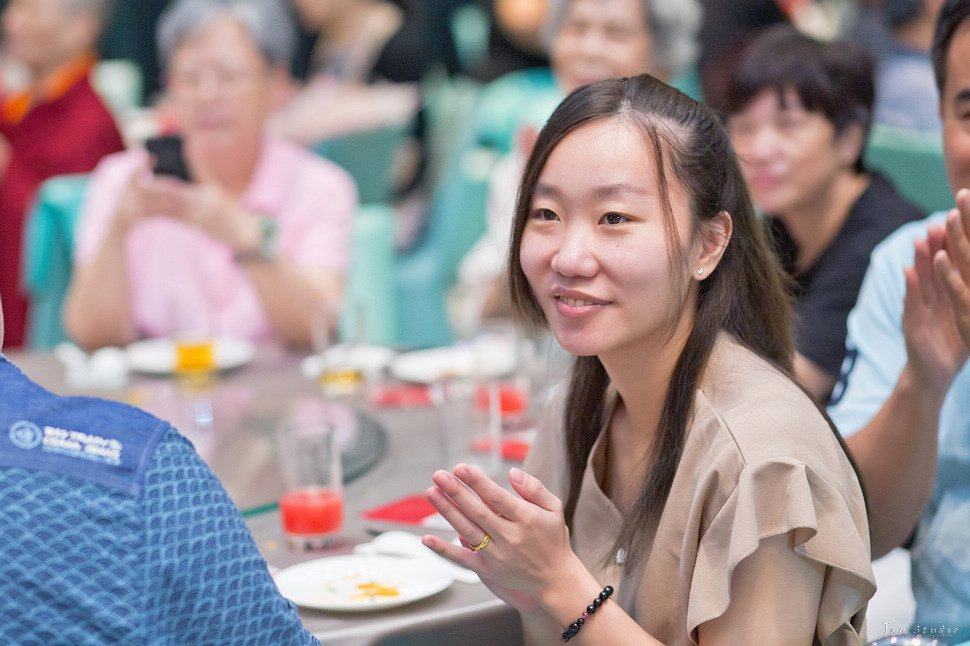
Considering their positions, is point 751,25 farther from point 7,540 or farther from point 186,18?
point 7,540

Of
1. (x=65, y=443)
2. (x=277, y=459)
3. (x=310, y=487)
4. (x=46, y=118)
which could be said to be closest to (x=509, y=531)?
(x=65, y=443)

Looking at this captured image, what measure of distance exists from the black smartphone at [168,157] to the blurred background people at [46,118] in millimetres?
1214

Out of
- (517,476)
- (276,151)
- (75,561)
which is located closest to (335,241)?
(276,151)

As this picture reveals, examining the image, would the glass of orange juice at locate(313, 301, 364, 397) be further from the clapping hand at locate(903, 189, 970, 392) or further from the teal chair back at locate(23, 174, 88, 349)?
the clapping hand at locate(903, 189, 970, 392)

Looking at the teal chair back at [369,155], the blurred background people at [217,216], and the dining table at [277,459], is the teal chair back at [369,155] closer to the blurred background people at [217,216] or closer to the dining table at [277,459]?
the blurred background people at [217,216]

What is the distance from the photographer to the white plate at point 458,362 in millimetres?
2264

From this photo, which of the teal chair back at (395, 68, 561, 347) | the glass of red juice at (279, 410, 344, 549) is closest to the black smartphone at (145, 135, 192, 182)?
the teal chair back at (395, 68, 561, 347)

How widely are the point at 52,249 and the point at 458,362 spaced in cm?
150

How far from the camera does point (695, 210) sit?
4.50 feet

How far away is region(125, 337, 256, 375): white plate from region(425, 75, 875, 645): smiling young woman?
52.5 inches

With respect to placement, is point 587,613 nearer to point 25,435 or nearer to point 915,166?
point 25,435

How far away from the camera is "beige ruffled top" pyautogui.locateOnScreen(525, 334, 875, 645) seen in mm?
1234

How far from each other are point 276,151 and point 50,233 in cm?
74

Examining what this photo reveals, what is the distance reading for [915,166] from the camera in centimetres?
304
